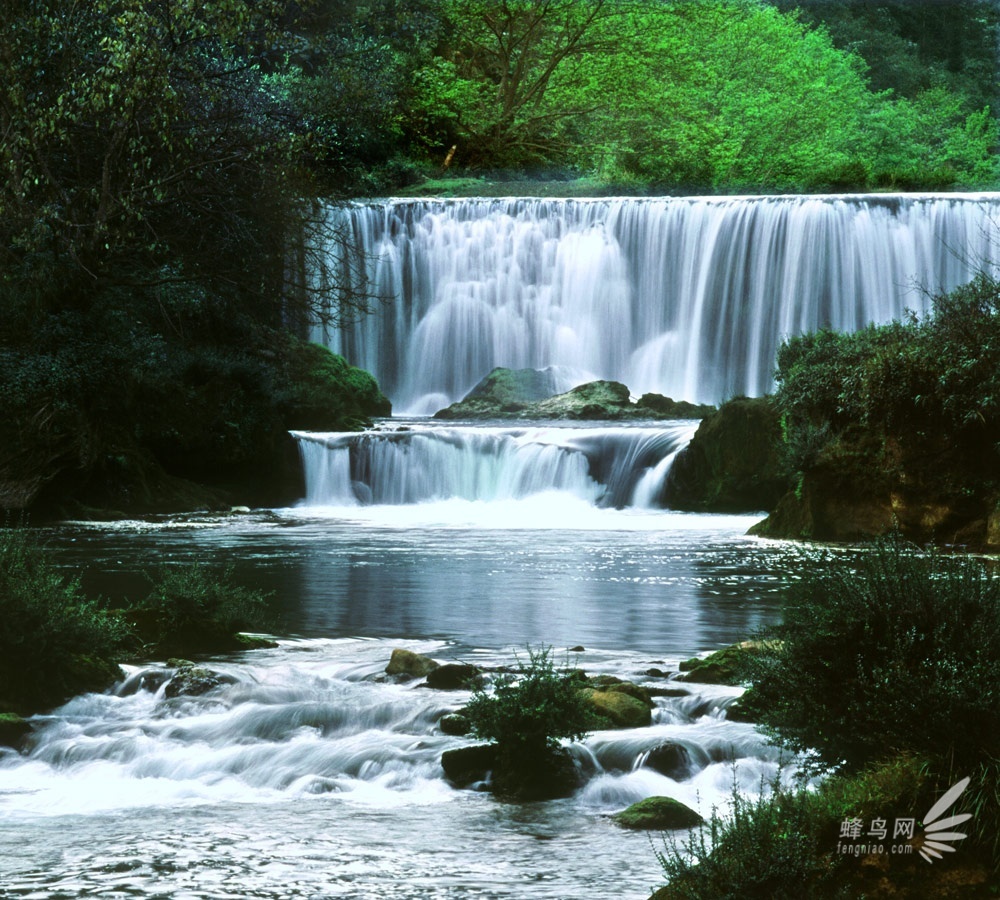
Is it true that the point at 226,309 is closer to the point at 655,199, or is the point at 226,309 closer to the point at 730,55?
the point at 655,199

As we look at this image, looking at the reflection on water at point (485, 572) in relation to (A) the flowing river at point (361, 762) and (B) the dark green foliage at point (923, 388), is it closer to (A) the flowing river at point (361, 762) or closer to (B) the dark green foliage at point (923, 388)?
(A) the flowing river at point (361, 762)

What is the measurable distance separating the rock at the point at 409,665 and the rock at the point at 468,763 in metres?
2.32

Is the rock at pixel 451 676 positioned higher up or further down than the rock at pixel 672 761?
higher up

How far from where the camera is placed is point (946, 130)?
5547 cm

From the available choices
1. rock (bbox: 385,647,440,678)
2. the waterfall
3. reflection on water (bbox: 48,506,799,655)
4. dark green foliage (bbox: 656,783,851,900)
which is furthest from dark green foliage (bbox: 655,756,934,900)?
the waterfall

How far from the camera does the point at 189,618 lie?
12242 millimetres

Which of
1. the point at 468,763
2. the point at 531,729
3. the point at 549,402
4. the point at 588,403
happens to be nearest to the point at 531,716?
the point at 531,729

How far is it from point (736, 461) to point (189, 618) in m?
15.1

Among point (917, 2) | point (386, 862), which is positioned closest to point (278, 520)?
point (386, 862)

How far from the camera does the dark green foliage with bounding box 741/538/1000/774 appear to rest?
18.7 feet

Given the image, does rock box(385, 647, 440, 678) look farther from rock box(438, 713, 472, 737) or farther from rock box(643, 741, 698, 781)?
rock box(643, 741, 698, 781)

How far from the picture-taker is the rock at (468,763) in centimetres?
845

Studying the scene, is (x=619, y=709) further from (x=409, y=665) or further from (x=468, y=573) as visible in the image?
(x=468, y=573)

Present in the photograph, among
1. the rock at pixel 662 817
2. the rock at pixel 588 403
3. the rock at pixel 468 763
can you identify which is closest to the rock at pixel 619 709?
the rock at pixel 468 763
